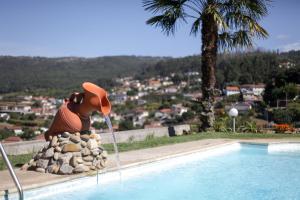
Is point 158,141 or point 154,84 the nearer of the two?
point 158,141

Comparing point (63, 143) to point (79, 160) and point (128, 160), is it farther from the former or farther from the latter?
point (128, 160)

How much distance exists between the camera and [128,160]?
7922 mm

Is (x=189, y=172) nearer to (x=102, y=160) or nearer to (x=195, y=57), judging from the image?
(x=102, y=160)

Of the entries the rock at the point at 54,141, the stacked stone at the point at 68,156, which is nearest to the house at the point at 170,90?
the stacked stone at the point at 68,156

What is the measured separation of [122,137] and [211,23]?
202 inches

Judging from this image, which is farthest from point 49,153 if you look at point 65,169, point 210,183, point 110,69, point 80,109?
point 110,69

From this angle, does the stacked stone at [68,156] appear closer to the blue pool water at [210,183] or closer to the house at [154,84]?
the blue pool water at [210,183]

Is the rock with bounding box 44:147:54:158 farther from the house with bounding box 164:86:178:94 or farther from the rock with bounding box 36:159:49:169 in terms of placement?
the house with bounding box 164:86:178:94

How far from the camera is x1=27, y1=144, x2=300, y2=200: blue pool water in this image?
246 inches

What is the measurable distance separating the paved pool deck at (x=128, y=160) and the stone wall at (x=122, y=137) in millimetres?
1793

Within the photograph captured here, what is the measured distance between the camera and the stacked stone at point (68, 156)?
6.48 m

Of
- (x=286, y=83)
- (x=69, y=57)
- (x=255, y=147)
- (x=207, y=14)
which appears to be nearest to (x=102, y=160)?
(x=255, y=147)

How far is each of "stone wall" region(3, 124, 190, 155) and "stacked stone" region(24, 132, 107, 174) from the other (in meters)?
2.32

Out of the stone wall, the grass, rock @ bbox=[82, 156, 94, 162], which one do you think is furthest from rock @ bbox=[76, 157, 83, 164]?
the stone wall
